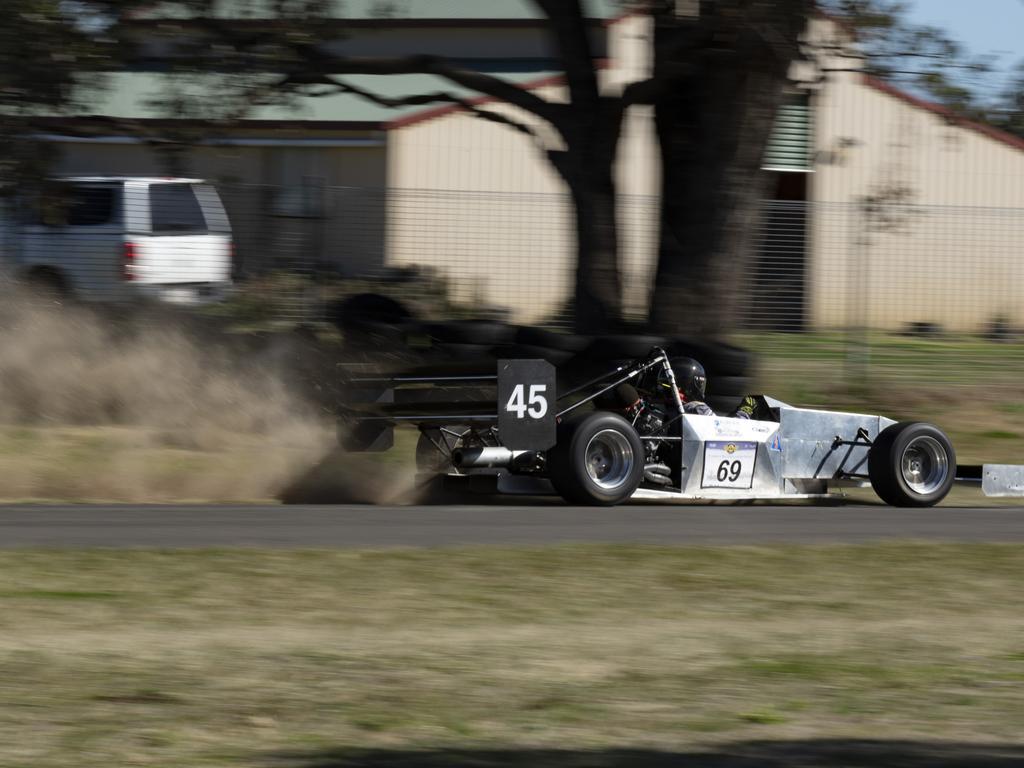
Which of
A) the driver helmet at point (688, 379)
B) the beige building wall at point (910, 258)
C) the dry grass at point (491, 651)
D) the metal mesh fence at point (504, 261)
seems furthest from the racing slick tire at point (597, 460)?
the beige building wall at point (910, 258)

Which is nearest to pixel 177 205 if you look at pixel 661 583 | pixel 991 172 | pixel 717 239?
pixel 717 239

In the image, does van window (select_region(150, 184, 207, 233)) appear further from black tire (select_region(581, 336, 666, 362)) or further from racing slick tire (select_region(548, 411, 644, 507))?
racing slick tire (select_region(548, 411, 644, 507))

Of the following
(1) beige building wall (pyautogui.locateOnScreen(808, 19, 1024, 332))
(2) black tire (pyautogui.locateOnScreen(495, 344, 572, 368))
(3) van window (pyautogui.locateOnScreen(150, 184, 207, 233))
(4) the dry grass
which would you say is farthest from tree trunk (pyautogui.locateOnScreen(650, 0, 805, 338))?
(4) the dry grass

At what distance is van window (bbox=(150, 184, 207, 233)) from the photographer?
15414mm

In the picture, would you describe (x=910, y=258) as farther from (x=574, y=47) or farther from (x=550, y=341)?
(x=550, y=341)

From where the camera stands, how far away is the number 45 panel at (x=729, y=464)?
11.5 metres

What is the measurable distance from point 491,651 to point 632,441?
465 centimetres

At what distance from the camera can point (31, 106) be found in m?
12.3

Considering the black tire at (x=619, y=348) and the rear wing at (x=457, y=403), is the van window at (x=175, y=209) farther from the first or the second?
the black tire at (x=619, y=348)

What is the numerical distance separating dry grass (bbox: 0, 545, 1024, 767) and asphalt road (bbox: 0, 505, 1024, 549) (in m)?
0.50

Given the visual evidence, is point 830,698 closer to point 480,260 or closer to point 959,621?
point 959,621

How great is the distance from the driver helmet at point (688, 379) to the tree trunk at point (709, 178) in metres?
2.21

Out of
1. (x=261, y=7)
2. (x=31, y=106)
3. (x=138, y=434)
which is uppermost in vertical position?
(x=261, y=7)

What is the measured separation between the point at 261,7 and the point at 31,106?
6.56ft
